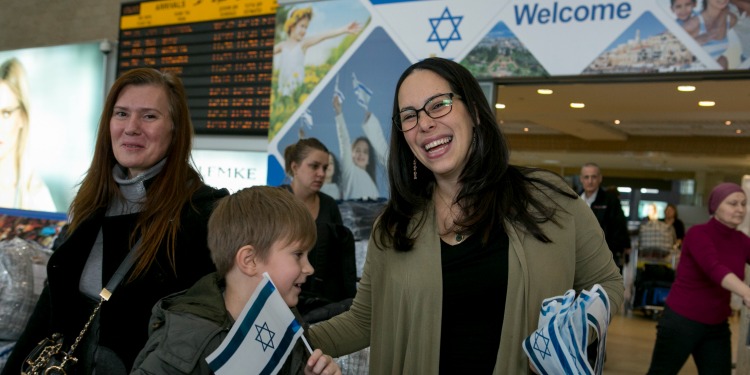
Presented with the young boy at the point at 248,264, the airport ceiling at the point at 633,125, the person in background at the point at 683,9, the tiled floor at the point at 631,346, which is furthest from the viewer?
the tiled floor at the point at 631,346

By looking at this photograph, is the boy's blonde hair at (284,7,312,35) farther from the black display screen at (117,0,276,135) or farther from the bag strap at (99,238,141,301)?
the bag strap at (99,238,141,301)

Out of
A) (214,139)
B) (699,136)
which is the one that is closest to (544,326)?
(214,139)

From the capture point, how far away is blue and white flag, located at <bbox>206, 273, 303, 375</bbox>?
4.70 ft

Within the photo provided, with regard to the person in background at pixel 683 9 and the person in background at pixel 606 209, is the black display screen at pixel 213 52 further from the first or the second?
the person in background at pixel 683 9

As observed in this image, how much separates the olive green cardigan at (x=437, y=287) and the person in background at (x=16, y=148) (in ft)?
18.6

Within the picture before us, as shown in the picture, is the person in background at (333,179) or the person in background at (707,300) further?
the person in background at (333,179)

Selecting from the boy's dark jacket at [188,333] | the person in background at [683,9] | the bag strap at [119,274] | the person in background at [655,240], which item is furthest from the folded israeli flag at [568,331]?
the person in background at [655,240]

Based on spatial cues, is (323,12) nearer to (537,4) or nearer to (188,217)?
(537,4)

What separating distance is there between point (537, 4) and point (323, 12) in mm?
1695

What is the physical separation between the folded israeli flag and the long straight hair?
0.95 meters

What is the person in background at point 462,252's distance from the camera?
1701 mm

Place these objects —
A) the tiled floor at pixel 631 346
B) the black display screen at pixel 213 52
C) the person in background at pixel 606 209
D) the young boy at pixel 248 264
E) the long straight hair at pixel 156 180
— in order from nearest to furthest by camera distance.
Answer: the young boy at pixel 248 264 → the long straight hair at pixel 156 180 → the black display screen at pixel 213 52 → the person in background at pixel 606 209 → the tiled floor at pixel 631 346

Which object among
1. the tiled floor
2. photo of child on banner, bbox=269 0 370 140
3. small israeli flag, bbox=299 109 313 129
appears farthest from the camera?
the tiled floor

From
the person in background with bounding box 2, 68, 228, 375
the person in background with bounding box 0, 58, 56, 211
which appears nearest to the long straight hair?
the person in background with bounding box 2, 68, 228, 375
